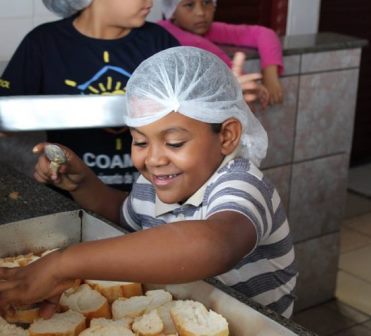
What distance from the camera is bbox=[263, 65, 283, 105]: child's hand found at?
2.40 metres

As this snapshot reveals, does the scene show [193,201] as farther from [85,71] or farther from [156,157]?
[85,71]

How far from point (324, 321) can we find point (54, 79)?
63.8 inches

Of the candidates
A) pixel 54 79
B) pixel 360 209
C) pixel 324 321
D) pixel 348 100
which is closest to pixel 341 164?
pixel 348 100

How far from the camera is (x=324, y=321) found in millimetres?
2826

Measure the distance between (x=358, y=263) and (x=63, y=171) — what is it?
2201 mm

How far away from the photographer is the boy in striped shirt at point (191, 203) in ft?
3.09

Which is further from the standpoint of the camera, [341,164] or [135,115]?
[341,164]

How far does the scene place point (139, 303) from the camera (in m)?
1.12

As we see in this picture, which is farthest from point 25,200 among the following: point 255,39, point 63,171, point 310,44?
point 310,44

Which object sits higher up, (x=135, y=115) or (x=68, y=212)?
(x=135, y=115)

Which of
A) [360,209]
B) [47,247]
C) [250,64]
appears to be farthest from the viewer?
[360,209]

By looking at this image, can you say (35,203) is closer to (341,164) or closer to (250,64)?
(250,64)

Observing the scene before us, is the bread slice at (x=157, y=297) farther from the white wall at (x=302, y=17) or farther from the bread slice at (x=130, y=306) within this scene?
the white wall at (x=302, y=17)

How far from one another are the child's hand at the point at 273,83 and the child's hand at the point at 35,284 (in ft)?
5.08
